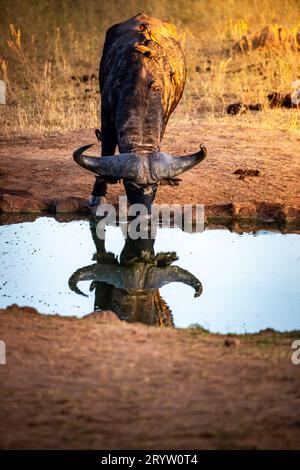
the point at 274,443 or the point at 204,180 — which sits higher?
the point at 204,180

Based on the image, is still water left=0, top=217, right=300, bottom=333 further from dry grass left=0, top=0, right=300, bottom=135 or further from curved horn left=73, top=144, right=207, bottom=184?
dry grass left=0, top=0, right=300, bottom=135

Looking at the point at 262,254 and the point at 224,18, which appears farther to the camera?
the point at 224,18

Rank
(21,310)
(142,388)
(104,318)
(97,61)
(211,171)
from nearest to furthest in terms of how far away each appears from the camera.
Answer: (142,388), (104,318), (21,310), (211,171), (97,61)

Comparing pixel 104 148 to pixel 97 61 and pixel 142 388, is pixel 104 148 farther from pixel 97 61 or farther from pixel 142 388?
pixel 97 61

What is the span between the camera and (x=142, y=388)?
4.26m

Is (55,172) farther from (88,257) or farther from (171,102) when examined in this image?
(88,257)

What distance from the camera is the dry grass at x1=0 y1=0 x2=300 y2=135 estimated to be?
13.1 meters

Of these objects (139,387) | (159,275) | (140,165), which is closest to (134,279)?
(159,275)

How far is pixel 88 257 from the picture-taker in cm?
764

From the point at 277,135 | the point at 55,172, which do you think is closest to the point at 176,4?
the point at 277,135

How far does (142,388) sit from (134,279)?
9.02 feet

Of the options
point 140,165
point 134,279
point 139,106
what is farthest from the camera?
point 139,106

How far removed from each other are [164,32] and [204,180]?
1695 mm

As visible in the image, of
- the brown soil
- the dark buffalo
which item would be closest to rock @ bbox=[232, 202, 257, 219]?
the brown soil
